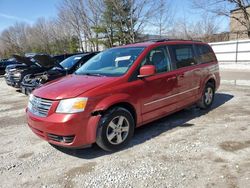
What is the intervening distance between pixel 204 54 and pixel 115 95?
3.27m

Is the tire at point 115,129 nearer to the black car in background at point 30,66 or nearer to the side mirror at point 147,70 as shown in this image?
the side mirror at point 147,70

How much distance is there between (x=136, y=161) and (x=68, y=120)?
3.81 ft

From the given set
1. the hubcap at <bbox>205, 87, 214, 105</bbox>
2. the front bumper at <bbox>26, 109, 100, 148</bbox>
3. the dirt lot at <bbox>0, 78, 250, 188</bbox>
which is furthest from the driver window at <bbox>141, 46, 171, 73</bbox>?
the hubcap at <bbox>205, 87, 214, 105</bbox>

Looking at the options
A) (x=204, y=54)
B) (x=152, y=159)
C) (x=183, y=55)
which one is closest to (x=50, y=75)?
(x=183, y=55)

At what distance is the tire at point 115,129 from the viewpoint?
371 centimetres

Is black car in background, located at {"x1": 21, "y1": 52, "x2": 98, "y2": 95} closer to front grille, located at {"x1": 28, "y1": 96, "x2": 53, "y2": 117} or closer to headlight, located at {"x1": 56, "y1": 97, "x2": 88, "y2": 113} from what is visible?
front grille, located at {"x1": 28, "y1": 96, "x2": 53, "y2": 117}

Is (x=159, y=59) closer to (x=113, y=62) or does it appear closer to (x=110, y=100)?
(x=113, y=62)

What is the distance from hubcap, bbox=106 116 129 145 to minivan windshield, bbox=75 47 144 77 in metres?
0.78

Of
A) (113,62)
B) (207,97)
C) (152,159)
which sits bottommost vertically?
(152,159)

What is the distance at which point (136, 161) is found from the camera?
357 cm

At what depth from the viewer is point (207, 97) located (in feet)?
19.8

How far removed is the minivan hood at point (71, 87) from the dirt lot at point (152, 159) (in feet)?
3.36

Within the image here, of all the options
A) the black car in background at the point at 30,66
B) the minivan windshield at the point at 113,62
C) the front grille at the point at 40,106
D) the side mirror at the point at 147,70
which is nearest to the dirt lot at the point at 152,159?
the front grille at the point at 40,106

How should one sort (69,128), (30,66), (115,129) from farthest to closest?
(30,66)
(115,129)
(69,128)
